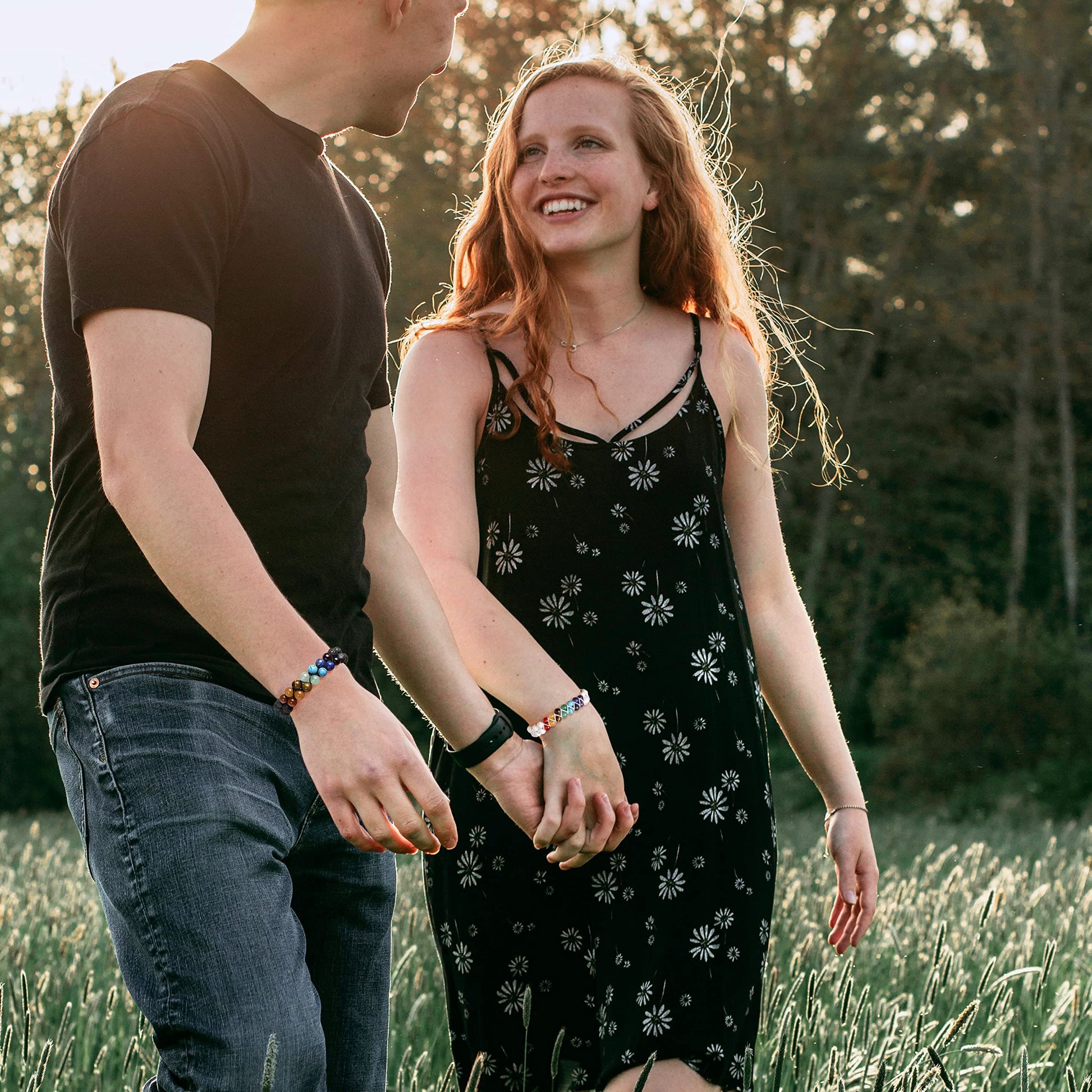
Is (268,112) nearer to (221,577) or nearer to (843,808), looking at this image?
(221,577)

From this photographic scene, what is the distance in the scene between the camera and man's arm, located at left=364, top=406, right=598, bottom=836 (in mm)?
2102

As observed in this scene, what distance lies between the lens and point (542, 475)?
8.52ft

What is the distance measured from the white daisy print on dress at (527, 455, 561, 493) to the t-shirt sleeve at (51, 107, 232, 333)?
97 centimetres

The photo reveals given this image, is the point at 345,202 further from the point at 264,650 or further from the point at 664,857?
the point at 664,857

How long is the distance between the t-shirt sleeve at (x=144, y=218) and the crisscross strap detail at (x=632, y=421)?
0.99 m

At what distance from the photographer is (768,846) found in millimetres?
2541

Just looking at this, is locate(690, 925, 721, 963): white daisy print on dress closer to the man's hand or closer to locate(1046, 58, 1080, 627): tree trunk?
the man's hand

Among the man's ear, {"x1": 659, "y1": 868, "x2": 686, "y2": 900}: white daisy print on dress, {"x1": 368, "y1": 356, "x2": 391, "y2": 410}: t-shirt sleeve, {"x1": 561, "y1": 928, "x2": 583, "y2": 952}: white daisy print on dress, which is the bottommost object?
{"x1": 561, "y1": 928, "x2": 583, "y2": 952}: white daisy print on dress

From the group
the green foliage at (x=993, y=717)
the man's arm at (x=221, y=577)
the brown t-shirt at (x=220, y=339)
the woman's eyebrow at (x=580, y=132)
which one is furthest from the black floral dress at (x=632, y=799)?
the green foliage at (x=993, y=717)

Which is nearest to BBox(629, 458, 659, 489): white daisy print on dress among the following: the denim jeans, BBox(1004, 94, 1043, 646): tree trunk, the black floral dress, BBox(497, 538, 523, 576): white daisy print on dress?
the black floral dress

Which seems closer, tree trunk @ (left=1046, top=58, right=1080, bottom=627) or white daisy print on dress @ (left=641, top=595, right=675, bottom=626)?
white daisy print on dress @ (left=641, top=595, right=675, bottom=626)

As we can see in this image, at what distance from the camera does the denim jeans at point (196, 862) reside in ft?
5.07

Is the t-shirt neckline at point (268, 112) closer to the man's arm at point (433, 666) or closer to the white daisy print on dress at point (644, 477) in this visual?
the man's arm at point (433, 666)

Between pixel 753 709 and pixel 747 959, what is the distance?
1.42 feet
